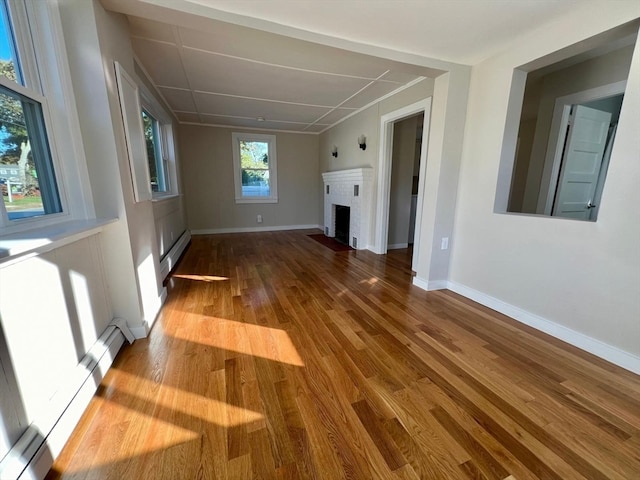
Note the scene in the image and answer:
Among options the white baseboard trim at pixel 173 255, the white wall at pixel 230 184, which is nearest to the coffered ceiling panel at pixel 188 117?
the white wall at pixel 230 184

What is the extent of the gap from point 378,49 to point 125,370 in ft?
9.81

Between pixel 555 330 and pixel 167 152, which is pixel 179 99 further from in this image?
pixel 555 330

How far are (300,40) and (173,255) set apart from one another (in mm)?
3051

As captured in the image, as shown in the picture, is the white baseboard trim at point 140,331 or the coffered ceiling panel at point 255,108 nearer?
the white baseboard trim at point 140,331

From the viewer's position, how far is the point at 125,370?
1.55m

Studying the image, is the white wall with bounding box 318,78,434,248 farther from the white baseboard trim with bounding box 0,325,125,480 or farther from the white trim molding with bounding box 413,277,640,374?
the white baseboard trim with bounding box 0,325,125,480

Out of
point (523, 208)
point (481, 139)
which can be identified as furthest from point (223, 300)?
point (523, 208)

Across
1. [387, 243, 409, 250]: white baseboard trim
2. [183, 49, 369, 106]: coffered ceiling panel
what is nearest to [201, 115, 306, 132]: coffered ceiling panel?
[183, 49, 369, 106]: coffered ceiling panel

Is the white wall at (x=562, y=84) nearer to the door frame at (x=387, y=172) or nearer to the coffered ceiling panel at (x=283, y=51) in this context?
the door frame at (x=387, y=172)

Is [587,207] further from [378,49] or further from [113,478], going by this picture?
[113,478]

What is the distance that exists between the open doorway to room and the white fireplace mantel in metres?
0.42

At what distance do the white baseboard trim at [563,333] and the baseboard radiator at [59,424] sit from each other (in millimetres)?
2998

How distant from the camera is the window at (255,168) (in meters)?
5.67

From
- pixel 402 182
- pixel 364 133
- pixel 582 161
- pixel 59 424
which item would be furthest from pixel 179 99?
pixel 582 161
